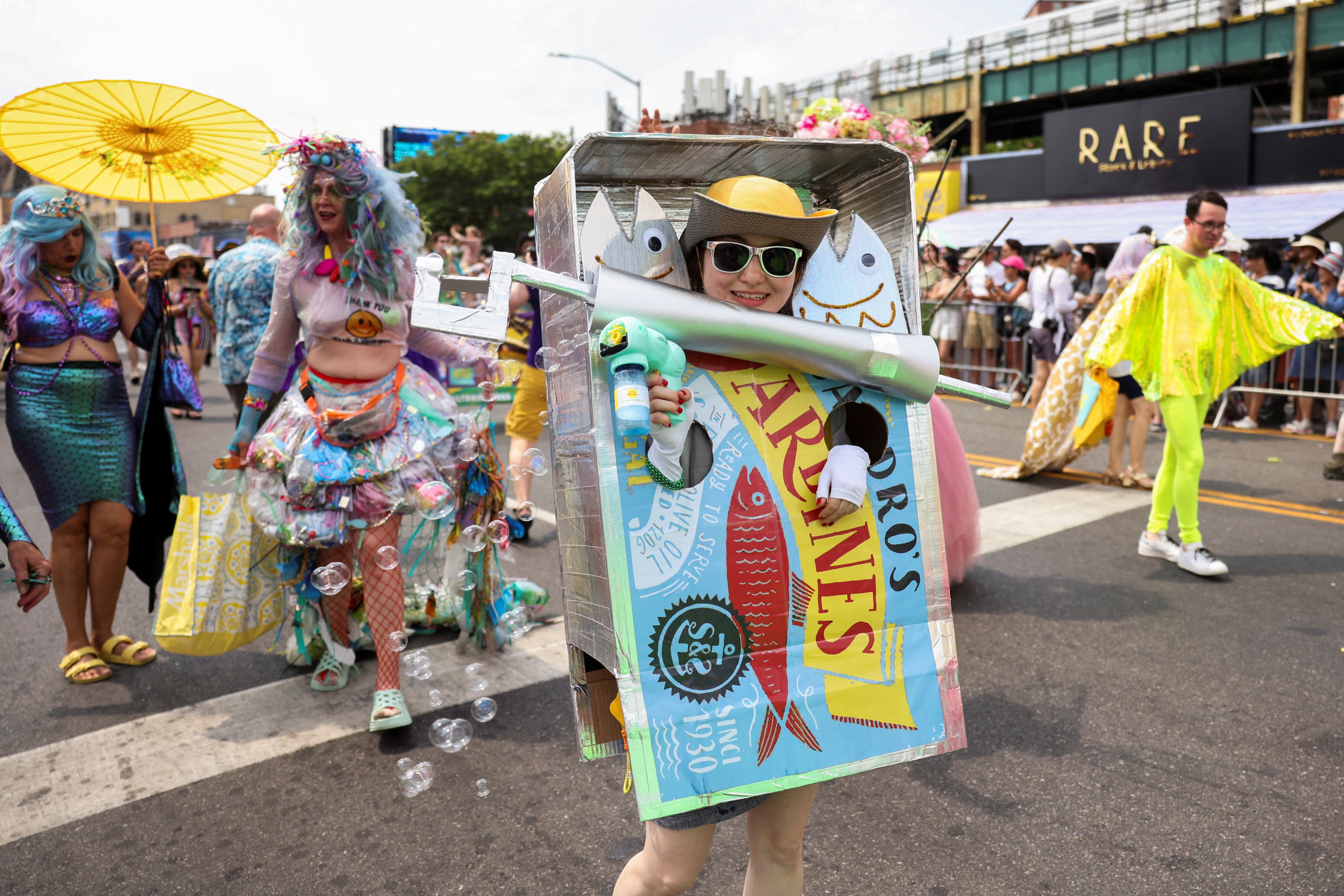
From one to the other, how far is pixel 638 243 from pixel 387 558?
2035 millimetres

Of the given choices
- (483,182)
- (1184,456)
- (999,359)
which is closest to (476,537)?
(1184,456)

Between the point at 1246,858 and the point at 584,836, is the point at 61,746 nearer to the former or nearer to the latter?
the point at 584,836

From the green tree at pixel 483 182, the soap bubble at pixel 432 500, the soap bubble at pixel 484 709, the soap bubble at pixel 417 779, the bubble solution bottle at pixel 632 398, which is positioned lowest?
the soap bubble at pixel 417 779

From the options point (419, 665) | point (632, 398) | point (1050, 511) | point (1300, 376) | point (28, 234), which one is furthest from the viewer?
point (1300, 376)

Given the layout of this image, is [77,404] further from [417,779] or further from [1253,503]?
[1253,503]

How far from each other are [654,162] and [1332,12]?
105 feet

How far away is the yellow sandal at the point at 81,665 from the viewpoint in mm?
4117

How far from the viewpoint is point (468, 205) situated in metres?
44.8

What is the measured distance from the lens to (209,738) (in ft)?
11.8

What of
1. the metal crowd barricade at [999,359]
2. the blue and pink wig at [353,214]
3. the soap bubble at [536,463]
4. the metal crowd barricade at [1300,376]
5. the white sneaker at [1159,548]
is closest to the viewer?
the soap bubble at [536,463]

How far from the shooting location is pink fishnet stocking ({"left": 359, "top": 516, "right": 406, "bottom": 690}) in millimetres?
3672

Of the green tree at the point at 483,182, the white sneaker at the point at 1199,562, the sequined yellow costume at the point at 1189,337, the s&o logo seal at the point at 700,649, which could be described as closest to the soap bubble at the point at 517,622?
the s&o logo seal at the point at 700,649

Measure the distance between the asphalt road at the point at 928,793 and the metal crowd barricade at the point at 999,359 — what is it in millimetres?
8557

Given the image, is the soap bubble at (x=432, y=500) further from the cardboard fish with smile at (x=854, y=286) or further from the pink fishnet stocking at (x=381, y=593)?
the cardboard fish with smile at (x=854, y=286)
